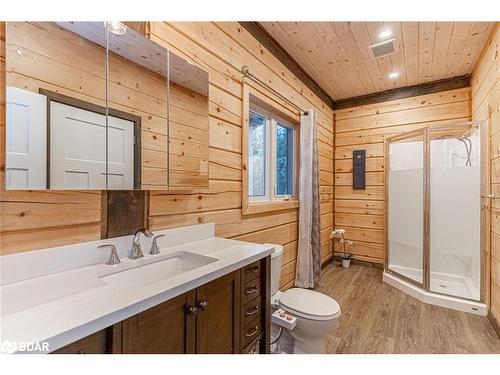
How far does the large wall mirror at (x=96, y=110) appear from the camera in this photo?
0.93 metres

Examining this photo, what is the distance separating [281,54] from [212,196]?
163 cm

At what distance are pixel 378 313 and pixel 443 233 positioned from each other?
3.61ft

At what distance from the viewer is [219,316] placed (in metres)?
1.12

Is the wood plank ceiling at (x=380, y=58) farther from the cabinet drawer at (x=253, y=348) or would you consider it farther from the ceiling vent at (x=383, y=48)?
the cabinet drawer at (x=253, y=348)

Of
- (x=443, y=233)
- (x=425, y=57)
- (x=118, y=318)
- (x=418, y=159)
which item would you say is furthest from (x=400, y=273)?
(x=118, y=318)

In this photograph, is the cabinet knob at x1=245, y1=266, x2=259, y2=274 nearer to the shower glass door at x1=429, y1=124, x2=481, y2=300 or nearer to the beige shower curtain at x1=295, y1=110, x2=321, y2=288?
the beige shower curtain at x1=295, y1=110, x2=321, y2=288

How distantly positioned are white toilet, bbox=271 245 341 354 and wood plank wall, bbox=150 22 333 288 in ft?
1.83


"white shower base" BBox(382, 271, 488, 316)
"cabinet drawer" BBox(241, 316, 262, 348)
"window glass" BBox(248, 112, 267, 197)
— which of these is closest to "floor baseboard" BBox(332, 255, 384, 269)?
"white shower base" BBox(382, 271, 488, 316)

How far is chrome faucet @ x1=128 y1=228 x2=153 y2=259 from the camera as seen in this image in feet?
3.91

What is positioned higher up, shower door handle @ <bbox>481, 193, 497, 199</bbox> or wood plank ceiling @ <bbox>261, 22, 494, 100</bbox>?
wood plank ceiling @ <bbox>261, 22, 494, 100</bbox>

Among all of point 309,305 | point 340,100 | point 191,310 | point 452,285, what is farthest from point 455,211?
point 191,310

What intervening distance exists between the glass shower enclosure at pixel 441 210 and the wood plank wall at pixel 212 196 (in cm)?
132
